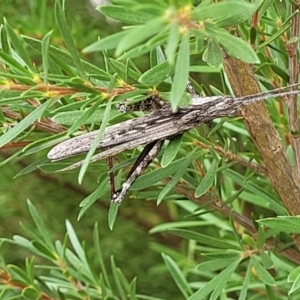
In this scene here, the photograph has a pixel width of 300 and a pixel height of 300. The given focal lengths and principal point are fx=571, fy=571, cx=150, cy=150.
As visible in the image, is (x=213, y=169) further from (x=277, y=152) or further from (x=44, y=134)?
(x=44, y=134)

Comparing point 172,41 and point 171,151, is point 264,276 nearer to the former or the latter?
point 171,151

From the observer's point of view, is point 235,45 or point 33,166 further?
point 33,166

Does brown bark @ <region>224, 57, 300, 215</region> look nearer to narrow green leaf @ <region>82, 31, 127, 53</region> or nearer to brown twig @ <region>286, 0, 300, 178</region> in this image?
brown twig @ <region>286, 0, 300, 178</region>

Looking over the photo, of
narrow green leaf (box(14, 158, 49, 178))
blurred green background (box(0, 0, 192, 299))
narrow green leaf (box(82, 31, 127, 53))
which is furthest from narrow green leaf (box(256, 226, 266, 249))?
blurred green background (box(0, 0, 192, 299))

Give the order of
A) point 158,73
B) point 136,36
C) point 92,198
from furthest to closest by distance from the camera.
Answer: point 92,198, point 158,73, point 136,36

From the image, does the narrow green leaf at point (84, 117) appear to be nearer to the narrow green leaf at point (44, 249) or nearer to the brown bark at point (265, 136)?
the brown bark at point (265, 136)

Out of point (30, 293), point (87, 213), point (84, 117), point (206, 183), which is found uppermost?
point (84, 117)

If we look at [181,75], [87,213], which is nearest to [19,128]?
[181,75]
